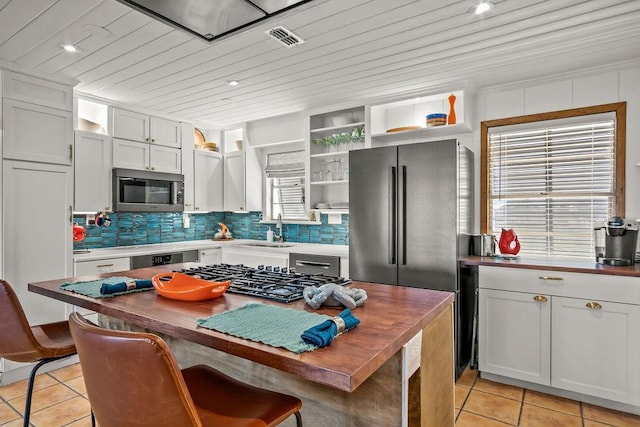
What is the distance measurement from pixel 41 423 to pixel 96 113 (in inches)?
113

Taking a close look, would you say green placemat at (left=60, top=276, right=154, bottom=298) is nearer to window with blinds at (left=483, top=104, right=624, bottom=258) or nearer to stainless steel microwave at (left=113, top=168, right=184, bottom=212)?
stainless steel microwave at (left=113, top=168, right=184, bottom=212)

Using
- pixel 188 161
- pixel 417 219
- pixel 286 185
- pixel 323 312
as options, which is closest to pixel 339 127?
pixel 286 185

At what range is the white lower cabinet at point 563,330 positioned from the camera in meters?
2.41

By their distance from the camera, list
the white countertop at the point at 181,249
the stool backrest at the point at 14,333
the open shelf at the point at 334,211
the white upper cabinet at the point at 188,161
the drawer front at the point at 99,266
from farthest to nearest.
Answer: the white upper cabinet at the point at 188,161
the open shelf at the point at 334,211
the white countertop at the point at 181,249
the drawer front at the point at 99,266
the stool backrest at the point at 14,333

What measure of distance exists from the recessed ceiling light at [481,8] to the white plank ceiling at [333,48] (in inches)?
1.8

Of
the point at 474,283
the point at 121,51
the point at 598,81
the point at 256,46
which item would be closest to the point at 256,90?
the point at 256,46

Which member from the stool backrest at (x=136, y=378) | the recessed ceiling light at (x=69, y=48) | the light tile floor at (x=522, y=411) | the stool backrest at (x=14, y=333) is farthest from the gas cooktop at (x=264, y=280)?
the recessed ceiling light at (x=69, y=48)

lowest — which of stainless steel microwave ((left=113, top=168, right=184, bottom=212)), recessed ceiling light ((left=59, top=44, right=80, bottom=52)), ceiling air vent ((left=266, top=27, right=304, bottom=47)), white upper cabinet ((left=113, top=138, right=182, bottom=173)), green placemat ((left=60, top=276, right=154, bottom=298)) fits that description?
green placemat ((left=60, top=276, right=154, bottom=298))

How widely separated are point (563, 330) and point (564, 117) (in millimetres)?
1730

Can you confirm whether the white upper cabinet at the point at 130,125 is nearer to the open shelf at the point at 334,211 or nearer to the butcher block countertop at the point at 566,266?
the open shelf at the point at 334,211

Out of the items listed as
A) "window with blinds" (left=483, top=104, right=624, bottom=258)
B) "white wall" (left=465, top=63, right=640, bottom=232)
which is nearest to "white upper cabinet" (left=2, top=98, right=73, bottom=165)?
"white wall" (left=465, top=63, right=640, bottom=232)

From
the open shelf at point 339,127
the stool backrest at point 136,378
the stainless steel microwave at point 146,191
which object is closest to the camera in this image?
the stool backrest at point 136,378

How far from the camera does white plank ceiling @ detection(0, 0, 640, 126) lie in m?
2.12

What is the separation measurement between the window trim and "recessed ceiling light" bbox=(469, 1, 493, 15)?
1.47 metres
